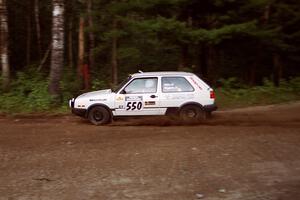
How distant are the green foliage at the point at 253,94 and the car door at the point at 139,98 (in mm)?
4167

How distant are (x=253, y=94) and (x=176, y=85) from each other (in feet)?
19.9

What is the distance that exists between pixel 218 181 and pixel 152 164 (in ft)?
5.28

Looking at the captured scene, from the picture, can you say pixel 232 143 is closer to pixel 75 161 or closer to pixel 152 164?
pixel 152 164

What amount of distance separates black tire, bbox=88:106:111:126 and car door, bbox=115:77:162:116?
31 centimetres

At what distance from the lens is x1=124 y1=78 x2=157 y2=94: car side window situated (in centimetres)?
1402

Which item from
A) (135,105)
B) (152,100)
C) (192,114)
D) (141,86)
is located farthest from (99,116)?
(192,114)

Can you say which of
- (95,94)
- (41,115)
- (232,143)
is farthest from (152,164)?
(41,115)

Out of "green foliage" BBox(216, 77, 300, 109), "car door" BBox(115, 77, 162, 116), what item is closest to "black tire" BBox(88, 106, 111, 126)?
"car door" BBox(115, 77, 162, 116)

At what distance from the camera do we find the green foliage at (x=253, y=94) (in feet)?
59.5

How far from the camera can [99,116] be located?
1413cm

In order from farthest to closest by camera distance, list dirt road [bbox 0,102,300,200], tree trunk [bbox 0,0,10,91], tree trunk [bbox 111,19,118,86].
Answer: tree trunk [bbox 111,19,118,86] → tree trunk [bbox 0,0,10,91] → dirt road [bbox 0,102,300,200]

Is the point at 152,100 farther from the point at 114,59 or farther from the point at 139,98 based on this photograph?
the point at 114,59

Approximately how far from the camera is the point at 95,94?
47.0ft

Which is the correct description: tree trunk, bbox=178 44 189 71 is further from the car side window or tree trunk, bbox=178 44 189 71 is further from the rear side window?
the car side window
